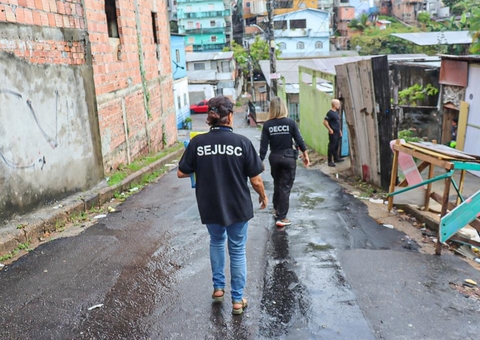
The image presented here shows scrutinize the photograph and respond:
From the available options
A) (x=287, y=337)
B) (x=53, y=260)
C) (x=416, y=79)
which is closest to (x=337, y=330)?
(x=287, y=337)

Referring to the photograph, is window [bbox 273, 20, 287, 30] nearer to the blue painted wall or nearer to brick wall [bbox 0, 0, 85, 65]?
the blue painted wall

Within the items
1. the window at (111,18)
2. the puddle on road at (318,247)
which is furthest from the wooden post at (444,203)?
the window at (111,18)

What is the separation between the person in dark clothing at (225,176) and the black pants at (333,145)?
294 inches

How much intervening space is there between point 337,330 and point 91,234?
11.7 feet

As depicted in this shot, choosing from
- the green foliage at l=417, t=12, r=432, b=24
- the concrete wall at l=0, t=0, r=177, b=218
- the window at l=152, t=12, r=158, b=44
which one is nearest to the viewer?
the concrete wall at l=0, t=0, r=177, b=218

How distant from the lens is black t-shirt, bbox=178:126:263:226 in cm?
332

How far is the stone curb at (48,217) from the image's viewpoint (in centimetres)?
483

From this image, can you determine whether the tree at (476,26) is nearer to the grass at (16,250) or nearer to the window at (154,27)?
the window at (154,27)

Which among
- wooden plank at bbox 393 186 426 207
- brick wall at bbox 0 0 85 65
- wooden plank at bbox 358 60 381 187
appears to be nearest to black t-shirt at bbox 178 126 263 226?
brick wall at bbox 0 0 85 65

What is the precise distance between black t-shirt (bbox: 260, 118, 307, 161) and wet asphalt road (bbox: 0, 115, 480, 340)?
112cm

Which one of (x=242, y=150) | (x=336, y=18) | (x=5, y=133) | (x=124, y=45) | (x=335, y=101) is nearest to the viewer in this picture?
(x=242, y=150)

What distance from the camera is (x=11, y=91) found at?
16.8 feet

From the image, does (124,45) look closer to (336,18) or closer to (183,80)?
(183,80)

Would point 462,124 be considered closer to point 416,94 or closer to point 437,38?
point 416,94
